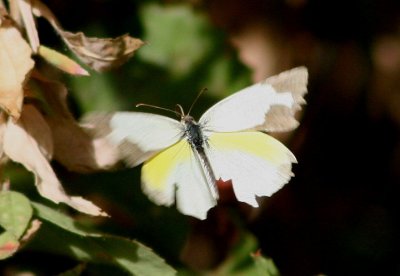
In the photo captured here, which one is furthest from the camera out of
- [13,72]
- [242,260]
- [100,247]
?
[242,260]

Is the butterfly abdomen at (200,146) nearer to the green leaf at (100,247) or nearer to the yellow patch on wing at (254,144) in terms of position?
the yellow patch on wing at (254,144)

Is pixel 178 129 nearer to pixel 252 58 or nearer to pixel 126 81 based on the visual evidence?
pixel 126 81

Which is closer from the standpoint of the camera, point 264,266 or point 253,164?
point 253,164

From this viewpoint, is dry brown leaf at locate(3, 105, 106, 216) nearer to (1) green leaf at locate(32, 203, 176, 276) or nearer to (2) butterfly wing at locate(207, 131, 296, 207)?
(1) green leaf at locate(32, 203, 176, 276)

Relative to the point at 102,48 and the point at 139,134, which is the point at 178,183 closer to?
the point at 139,134

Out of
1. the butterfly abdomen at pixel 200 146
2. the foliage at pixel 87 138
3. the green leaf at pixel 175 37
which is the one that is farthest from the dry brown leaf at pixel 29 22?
the green leaf at pixel 175 37

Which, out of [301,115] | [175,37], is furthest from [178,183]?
[301,115]
